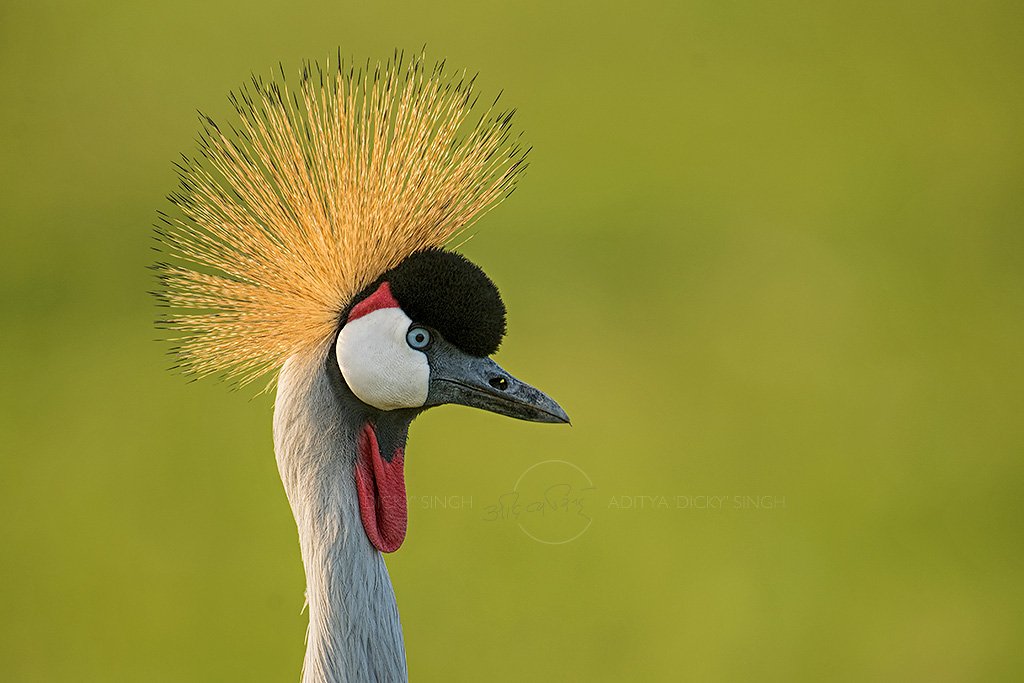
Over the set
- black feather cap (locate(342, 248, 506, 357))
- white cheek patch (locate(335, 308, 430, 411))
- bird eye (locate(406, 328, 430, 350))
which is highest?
black feather cap (locate(342, 248, 506, 357))

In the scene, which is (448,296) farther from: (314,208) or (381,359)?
(314,208)

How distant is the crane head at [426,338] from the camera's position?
4.01 ft

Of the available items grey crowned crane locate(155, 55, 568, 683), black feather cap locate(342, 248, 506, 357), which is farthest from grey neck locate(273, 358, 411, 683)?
black feather cap locate(342, 248, 506, 357)

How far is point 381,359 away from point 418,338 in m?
0.05

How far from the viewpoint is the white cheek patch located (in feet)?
3.99

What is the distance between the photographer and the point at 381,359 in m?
1.22

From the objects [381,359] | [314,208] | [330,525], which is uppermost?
[314,208]

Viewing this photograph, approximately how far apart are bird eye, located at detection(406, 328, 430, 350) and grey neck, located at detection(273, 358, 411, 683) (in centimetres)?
10

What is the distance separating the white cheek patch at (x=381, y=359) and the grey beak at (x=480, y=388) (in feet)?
0.09

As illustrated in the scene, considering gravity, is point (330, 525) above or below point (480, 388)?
below

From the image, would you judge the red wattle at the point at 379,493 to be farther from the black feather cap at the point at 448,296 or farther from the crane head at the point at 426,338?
the black feather cap at the point at 448,296

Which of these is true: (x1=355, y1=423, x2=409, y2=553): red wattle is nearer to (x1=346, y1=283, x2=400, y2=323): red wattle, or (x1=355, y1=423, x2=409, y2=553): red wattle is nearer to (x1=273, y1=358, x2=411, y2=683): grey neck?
(x1=273, y1=358, x2=411, y2=683): grey neck

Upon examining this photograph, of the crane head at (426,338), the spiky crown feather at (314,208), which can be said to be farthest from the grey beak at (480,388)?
the spiky crown feather at (314,208)

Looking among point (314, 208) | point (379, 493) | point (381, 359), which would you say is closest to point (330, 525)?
point (379, 493)
